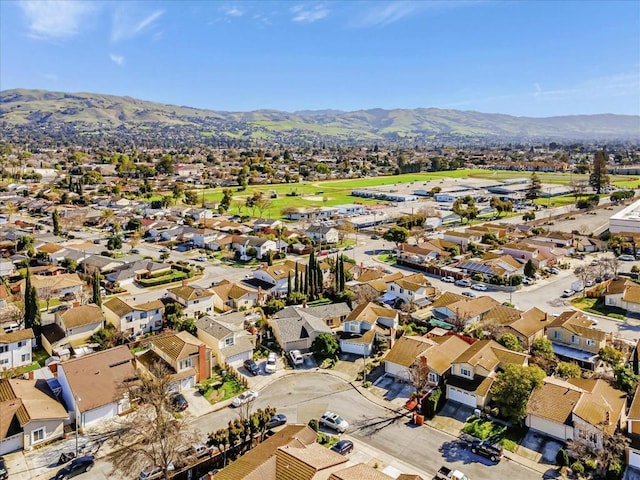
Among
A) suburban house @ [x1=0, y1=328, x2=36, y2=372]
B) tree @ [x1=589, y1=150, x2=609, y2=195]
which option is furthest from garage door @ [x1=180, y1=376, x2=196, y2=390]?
tree @ [x1=589, y1=150, x2=609, y2=195]

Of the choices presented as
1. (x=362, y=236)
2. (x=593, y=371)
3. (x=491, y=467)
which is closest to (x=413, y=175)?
(x=362, y=236)

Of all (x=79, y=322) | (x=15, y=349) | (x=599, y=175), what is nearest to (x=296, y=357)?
(x=79, y=322)

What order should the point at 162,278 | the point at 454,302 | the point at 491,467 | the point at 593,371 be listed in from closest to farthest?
the point at 491,467 → the point at 593,371 → the point at 454,302 → the point at 162,278

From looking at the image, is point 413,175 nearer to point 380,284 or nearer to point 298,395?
point 380,284

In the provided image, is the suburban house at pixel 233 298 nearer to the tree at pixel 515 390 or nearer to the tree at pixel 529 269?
the tree at pixel 515 390

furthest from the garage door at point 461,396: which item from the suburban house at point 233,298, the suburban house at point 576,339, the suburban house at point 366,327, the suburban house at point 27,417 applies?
the suburban house at point 233,298
